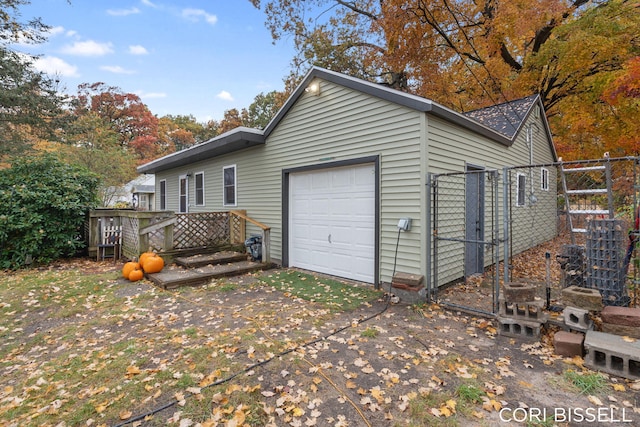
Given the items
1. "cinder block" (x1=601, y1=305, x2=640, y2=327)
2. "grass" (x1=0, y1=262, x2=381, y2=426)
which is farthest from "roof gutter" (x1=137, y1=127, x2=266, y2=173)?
"cinder block" (x1=601, y1=305, x2=640, y2=327)

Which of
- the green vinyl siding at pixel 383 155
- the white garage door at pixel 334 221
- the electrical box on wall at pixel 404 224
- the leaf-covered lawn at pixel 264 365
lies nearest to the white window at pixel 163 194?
the green vinyl siding at pixel 383 155

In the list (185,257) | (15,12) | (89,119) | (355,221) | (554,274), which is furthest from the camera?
(89,119)

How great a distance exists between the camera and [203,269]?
6.82 meters

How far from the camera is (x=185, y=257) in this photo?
7.54 m

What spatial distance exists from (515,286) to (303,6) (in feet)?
42.4

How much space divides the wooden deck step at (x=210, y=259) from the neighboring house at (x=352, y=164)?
952mm

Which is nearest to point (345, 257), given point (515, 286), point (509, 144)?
point (515, 286)

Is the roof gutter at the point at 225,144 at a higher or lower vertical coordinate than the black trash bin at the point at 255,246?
higher

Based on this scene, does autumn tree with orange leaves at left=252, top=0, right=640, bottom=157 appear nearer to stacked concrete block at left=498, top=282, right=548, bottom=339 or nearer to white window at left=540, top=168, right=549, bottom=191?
white window at left=540, top=168, right=549, bottom=191

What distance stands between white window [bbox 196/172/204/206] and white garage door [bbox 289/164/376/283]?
4828mm

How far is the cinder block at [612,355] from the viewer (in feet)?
8.95

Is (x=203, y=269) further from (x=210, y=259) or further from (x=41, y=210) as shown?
(x=41, y=210)

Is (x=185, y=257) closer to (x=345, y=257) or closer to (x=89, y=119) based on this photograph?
(x=345, y=257)

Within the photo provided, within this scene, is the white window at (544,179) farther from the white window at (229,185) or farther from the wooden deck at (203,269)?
the white window at (229,185)
